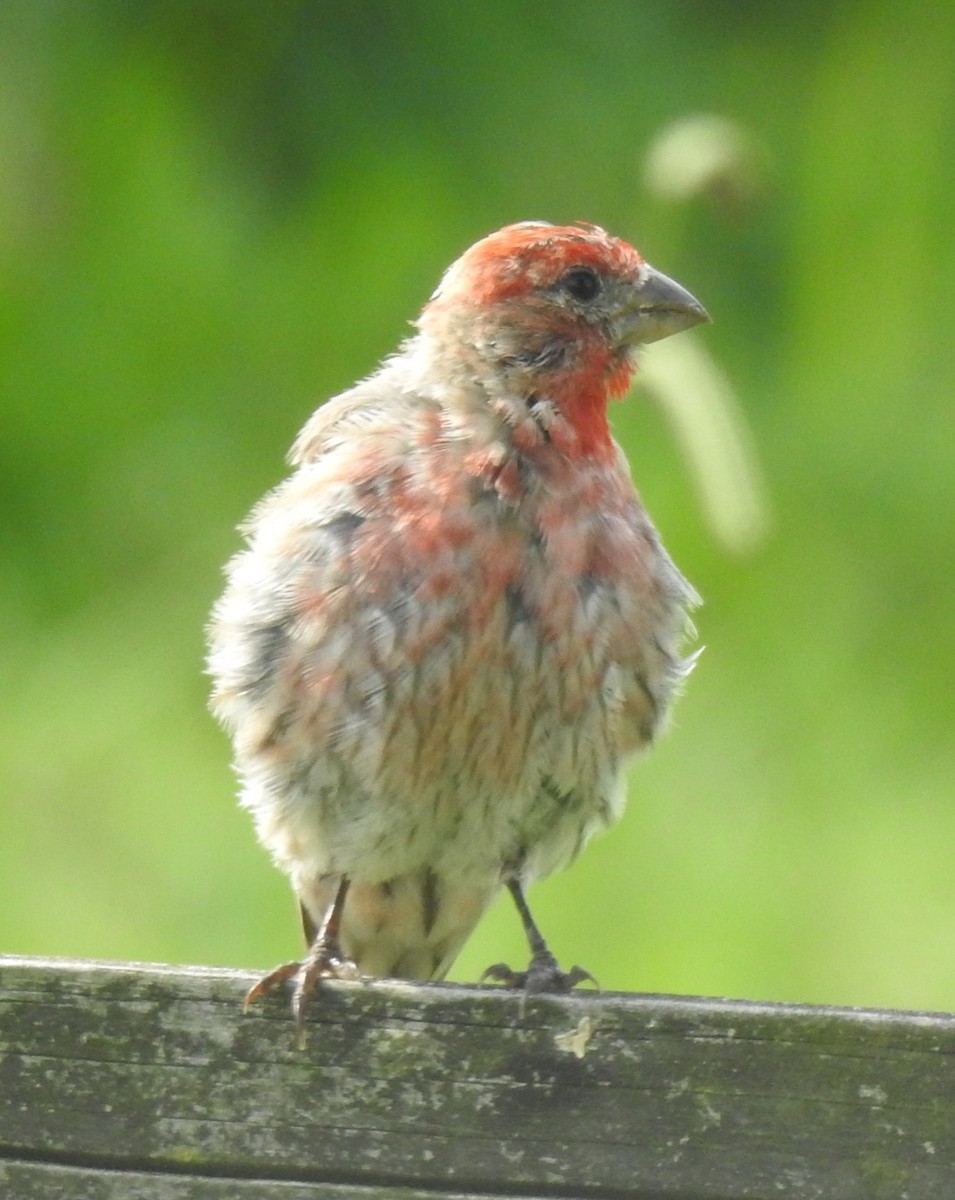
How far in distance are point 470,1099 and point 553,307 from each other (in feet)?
6.15

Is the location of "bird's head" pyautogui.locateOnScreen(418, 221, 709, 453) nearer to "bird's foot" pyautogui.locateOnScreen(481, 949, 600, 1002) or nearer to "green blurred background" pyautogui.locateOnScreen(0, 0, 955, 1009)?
"green blurred background" pyautogui.locateOnScreen(0, 0, 955, 1009)

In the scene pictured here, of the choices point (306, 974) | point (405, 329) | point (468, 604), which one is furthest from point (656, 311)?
point (306, 974)

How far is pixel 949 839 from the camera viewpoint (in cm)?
360

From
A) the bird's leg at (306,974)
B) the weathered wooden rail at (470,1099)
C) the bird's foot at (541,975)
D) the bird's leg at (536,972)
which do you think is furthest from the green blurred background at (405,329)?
the weathered wooden rail at (470,1099)

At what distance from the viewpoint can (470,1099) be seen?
2.57 m

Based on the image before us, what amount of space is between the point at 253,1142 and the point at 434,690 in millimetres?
1146

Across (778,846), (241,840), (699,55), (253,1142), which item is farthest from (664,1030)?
(699,55)

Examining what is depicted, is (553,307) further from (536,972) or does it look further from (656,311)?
(536,972)

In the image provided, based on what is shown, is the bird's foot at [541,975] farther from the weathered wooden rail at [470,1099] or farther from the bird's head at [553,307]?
the bird's head at [553,307]

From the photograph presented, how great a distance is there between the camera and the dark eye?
406cm

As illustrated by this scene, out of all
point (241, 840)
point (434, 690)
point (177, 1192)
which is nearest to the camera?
point (177, 1192)

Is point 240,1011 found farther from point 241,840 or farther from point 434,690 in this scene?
point 241,840

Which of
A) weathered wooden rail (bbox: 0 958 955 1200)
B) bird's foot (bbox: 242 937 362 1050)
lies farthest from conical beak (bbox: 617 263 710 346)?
weathered wooden rail (bbox: 0 958 955 1200)

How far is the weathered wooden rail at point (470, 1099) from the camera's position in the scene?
252 centimetres
